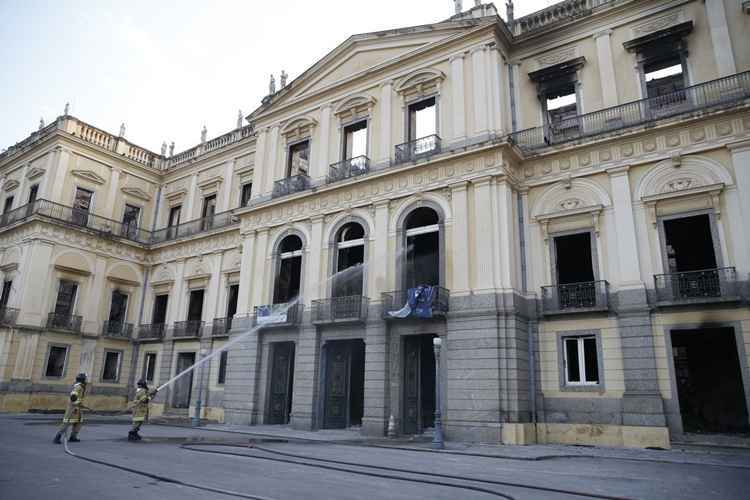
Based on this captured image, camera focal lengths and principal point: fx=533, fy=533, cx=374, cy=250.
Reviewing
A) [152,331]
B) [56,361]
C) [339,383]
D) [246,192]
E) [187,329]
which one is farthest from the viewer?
[152,331]

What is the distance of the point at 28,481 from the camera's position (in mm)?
6938

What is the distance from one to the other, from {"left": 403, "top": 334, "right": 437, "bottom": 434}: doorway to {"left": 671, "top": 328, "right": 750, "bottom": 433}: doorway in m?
7.64

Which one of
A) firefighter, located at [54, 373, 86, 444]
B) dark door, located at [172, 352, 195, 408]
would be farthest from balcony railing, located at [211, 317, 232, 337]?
firefighter, located at [54, 373, 86, 444]

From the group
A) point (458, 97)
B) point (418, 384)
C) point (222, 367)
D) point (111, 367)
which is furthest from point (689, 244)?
point (111, 367)

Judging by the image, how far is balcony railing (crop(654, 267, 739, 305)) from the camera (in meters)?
13.4

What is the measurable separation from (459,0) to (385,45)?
322 cm

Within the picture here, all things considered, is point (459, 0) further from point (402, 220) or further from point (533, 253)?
point (533, 253)

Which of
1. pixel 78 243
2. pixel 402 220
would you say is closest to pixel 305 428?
pixel 402 220

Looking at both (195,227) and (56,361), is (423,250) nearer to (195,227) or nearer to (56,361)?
(195,227)

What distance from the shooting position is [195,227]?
27797mm

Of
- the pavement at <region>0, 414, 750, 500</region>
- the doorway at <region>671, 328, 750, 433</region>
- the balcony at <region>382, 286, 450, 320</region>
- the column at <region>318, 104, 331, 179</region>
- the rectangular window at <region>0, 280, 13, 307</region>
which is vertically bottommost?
the pavement at <region>0, 414, 750, 500</region>

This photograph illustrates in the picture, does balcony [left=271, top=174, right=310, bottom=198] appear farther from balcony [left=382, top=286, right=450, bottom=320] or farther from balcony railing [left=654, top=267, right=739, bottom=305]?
balcony railing [left=654, top=267, right=739, bottom=305]

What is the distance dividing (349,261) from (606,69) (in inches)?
420

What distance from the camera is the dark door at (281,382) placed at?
1991 cm
